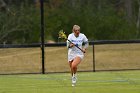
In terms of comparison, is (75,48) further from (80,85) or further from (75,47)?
(80,85)

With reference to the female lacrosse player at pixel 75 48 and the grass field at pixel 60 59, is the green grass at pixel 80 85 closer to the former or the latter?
the female lacrosse player at pixel 75 48

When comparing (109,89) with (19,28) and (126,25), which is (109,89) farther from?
(126,25)

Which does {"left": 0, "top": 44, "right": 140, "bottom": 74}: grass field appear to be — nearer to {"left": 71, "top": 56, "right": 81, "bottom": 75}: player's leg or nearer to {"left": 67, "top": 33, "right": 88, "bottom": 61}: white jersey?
{"left": 67, "top": 33, "right": 88, "bottom": 61}: white jersey

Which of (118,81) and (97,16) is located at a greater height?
(97,16)

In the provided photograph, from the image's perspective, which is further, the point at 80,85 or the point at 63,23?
the point at 63,23

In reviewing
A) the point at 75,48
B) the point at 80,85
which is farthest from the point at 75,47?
the point at 80,85

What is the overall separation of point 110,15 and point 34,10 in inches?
201

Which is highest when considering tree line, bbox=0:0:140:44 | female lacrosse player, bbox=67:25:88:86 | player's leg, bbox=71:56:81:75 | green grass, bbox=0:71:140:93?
tree line, bbox=0:0:140:44

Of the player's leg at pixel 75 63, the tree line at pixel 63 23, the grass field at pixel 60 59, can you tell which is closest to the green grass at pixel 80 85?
the player's leg at pixel 75 63

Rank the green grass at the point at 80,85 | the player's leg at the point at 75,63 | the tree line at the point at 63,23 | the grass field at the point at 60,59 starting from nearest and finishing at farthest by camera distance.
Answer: the green grass at the point at 80,85 → the player's leg at the point at 75,63 → the grass field at the point at 60,59 → the tree line at the point at 63,23

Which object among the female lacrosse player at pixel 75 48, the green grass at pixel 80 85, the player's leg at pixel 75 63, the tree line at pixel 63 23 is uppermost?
the tree line at pixel 63 23

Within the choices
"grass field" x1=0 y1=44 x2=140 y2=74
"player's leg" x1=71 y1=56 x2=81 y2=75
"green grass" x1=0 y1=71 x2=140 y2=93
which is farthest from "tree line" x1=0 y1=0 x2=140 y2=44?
"player's leg" x1=71 y1=56 x2=81 y2=75

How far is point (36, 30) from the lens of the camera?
3603 centimetres

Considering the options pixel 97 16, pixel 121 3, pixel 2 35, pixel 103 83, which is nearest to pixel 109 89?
pixel 103 83
